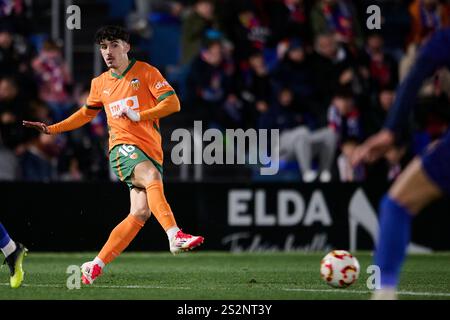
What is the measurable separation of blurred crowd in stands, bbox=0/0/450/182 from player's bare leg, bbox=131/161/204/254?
5.23m

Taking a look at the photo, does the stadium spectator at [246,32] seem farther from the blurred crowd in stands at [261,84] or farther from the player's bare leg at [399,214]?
the player's bare leg at [399,214]

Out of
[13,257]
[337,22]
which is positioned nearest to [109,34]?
[13,257]

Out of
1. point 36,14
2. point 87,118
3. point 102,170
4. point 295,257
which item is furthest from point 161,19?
point 87,118

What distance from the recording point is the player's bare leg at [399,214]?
5816 mm

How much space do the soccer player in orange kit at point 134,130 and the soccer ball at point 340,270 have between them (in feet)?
4.34

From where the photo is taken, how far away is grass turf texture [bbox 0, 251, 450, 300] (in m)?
8.11

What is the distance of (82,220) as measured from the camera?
44.2 ft

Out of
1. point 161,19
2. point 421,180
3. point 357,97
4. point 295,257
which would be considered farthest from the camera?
point 161,19

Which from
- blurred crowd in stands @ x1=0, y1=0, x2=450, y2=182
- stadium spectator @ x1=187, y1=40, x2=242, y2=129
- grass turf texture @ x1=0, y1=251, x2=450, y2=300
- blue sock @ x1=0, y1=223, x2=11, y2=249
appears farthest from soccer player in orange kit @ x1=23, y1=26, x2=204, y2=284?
stadium spectator @ x1=187, y1=40, x2=242, y2=129

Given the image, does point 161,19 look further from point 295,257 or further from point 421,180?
point 421,180

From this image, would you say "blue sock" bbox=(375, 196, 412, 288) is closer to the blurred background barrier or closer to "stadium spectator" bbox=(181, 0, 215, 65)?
the blurred background barrier

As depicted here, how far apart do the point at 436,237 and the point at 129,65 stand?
6.08 metres

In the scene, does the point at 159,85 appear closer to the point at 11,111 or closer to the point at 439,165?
the point at 439,165

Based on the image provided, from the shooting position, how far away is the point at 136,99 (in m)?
9.30
